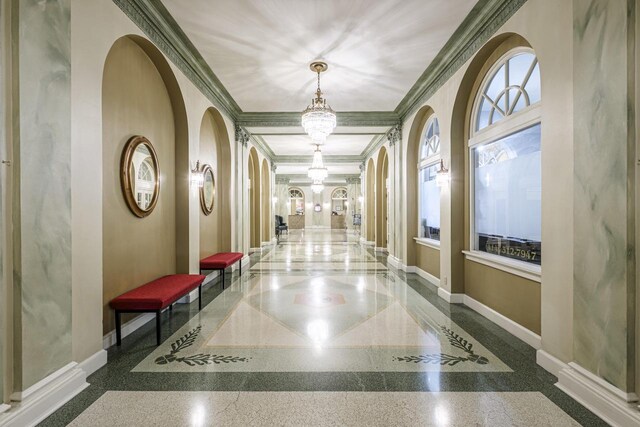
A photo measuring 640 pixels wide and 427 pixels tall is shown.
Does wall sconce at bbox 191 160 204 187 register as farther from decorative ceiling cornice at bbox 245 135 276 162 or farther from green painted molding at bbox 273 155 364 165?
green painted molding at bbox 273 155 364 165

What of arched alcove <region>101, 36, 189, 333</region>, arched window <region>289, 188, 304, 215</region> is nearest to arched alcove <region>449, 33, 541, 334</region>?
arched alcove <region>101, 36, 189, 333</region>

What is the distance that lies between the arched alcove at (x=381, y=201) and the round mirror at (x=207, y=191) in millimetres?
6807

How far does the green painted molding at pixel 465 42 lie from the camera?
3.82m

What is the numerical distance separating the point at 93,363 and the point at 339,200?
1030 inches

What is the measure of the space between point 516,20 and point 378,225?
9.20 metres

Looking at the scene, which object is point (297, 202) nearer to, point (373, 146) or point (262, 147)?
point (262, 147)

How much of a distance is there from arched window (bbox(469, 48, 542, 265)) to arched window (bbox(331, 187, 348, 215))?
76.6 ft

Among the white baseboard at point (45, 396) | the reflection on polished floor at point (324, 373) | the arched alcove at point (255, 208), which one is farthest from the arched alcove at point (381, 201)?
the white baseboard at point (45, 396)

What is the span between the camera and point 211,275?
6973 millimetres

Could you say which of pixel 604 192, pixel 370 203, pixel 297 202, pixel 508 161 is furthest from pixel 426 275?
pixel 297 202

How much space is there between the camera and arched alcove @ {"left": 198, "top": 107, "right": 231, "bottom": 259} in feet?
22.4

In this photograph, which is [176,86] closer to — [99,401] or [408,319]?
[99,401]

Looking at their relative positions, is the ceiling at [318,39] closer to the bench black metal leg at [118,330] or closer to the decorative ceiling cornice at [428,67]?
the decorative ceiling cornice at [428,67]

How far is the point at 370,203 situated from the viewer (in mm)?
14273
